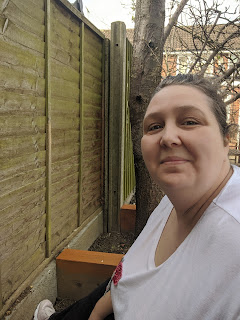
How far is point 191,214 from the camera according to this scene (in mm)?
1193

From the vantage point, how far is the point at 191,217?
3.92ft

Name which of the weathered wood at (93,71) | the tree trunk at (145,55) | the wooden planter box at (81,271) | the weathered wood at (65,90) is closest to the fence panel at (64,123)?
the weathered wood at (65,90)

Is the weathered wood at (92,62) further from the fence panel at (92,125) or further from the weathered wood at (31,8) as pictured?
the weathered wood at (31,8)

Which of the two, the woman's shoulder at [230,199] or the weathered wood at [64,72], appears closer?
the woman's shoulder at [230,199]

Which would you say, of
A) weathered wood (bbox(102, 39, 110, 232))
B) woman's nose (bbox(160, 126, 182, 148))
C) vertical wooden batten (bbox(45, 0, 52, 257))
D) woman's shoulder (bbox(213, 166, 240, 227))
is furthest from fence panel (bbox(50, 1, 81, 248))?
woman's shoulder (bbox(213, 166, 240, 227))

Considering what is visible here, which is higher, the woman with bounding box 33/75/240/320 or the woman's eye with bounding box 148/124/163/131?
the woman's eye with bounding box 148/124/163/131

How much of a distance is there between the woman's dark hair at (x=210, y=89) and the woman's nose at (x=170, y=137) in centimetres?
18

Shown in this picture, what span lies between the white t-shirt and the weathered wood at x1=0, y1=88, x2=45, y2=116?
1392mm

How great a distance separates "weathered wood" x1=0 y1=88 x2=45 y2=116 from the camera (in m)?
2.07

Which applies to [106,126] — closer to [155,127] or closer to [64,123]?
[64,123]

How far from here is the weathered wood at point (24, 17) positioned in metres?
2.12

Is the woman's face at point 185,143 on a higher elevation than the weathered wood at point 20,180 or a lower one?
higher

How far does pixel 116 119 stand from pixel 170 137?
3378 mm

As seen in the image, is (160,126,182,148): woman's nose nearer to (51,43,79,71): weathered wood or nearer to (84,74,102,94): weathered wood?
(51,43,79,71): weathered wood
